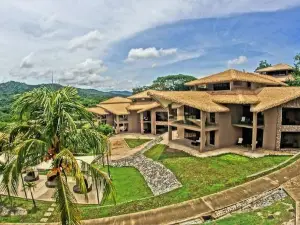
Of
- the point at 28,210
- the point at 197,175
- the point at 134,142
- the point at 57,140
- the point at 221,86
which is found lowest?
the point at 134,142

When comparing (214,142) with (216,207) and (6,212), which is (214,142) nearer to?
(216,207)

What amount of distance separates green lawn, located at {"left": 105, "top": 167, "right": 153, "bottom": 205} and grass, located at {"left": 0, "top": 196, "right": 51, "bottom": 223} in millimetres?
4181

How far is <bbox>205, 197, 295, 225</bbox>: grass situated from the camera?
40.5ft

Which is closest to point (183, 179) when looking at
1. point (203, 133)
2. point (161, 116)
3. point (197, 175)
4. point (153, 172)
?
point (197, 175)

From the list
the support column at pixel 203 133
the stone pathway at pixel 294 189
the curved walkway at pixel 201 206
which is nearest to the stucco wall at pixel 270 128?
the support column at pixel 203 133

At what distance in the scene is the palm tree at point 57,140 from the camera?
25.0 ft

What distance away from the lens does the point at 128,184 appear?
2170 centimetres

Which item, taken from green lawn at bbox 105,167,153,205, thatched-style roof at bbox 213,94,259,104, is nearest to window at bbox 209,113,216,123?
thatched-style roof at bbox 213,94,259,104

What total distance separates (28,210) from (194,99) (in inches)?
691

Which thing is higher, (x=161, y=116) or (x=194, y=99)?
(x=194, y=99)

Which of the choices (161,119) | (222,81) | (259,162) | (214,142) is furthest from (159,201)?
(161,119)

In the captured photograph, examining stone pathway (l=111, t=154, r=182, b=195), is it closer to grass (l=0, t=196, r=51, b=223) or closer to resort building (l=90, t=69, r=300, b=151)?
resort building (l=90, t=69, r=300, b=151)

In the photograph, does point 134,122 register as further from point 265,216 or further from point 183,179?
point 265,216

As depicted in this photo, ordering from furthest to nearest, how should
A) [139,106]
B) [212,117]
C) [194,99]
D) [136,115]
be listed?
[139,106] → [136,115] → [212,117] → [194,99]
